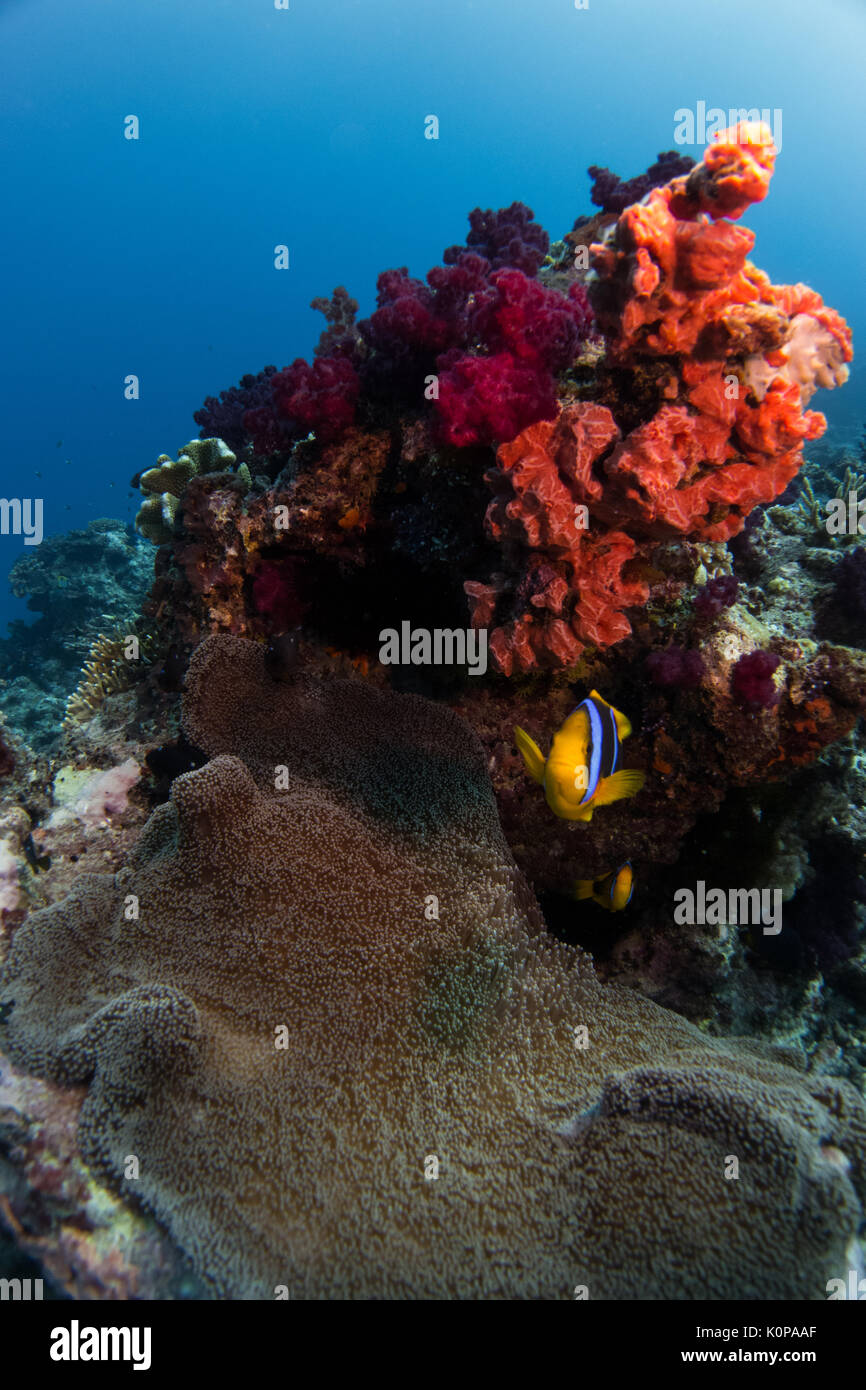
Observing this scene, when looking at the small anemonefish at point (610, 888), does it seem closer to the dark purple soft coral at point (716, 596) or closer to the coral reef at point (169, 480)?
the dark purple soft coral at point (716, 596)

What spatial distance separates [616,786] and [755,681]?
157 centimetres

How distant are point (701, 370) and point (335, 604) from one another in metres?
2.53

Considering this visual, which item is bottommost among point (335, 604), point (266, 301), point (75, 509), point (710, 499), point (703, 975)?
point (703, 975)

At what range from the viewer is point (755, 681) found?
345cm

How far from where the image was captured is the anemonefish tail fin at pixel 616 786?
7.74 feet

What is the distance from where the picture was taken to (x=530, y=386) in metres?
3.10

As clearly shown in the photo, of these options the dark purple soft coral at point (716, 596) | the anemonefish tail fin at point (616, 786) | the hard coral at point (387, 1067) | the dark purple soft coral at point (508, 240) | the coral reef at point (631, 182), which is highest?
the coral reef at point (631, 182)

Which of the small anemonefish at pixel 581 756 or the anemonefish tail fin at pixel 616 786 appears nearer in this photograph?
the small anemonefish at pixel 581 756

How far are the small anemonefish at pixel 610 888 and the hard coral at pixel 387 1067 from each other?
60 cm

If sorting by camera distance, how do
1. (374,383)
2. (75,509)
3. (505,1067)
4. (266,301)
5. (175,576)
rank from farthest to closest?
(266,301), (75,509), (175,576), (374,383), (505,1067)

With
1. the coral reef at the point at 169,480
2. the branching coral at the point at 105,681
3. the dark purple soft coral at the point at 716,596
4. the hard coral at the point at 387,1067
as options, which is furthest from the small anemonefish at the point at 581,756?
the coral reef at the point at 169,480

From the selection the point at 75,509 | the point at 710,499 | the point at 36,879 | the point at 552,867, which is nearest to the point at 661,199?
the point at 710,499

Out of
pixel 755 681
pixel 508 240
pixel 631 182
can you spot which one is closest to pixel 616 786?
pixel 755 681

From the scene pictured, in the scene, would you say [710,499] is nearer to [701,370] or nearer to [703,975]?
[701,370]
